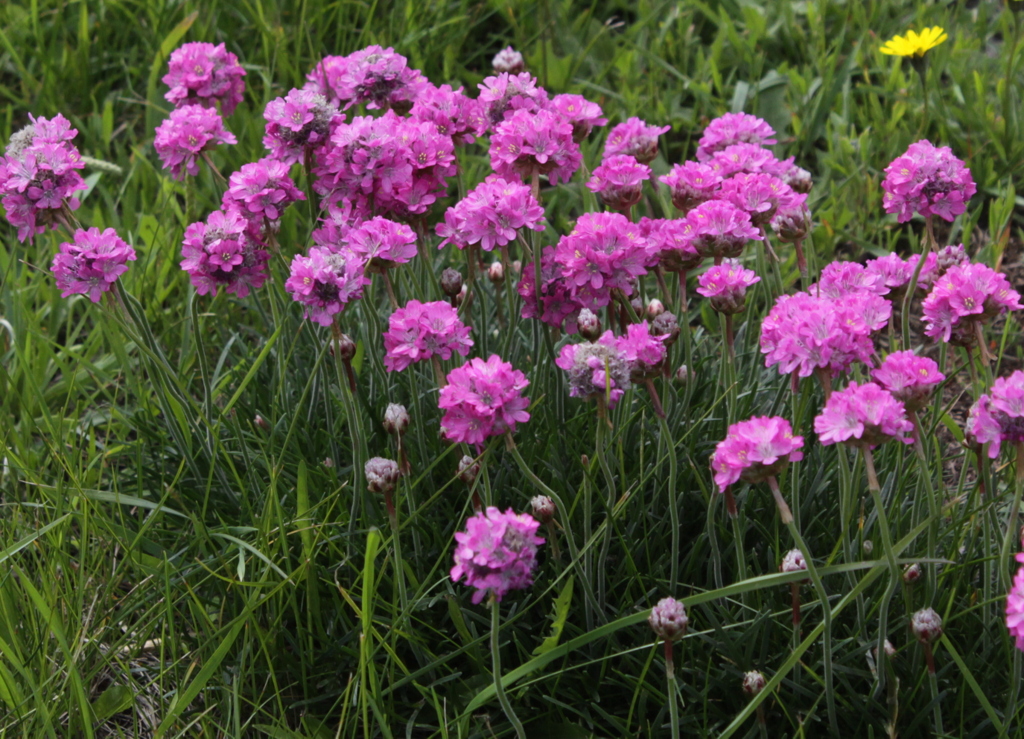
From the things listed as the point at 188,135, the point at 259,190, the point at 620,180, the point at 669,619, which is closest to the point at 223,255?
the point at 259,190

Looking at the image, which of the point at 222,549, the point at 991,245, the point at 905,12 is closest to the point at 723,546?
the point at 222,549

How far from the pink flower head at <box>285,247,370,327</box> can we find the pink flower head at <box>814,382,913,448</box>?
749 millimetres

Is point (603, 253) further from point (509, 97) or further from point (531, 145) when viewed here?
point (509, 97)

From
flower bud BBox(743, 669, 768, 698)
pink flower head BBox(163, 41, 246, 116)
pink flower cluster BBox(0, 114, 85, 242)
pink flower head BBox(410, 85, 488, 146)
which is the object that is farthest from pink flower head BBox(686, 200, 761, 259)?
pink flower head BBox(163, 41, 246, 116)

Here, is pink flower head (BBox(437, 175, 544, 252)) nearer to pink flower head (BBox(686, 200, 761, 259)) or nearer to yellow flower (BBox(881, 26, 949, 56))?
pink flower head (BBox(686, 200, 761, 259))

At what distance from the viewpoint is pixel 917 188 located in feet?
5.82

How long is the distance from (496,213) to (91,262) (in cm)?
73

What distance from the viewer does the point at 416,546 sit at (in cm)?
192

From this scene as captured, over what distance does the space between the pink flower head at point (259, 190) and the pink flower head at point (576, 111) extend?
1.76 ft

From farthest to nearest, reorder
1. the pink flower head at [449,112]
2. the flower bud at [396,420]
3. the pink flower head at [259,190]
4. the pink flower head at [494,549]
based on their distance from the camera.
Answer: the pink flower head at [449,112] → the pink flower head at [259,190] → the flower bud at [396,420] → the pink flower head at [494,549]

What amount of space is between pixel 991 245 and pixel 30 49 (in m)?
3.24

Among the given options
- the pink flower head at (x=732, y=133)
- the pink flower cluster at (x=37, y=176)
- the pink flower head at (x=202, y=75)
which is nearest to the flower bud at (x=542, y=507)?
the pink flower head at (x=732, y=133)

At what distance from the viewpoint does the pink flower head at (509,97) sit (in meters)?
2.01

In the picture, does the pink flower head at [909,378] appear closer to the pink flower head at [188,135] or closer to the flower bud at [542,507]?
the flower bud at [542,507]
